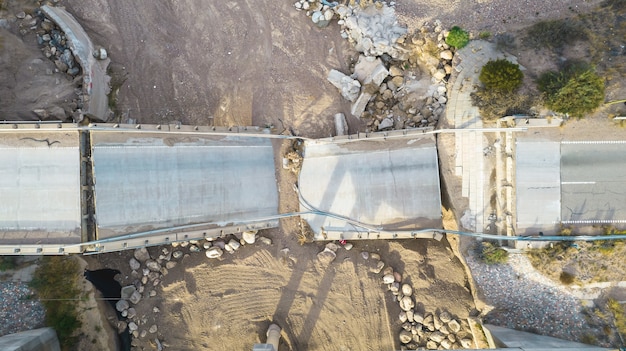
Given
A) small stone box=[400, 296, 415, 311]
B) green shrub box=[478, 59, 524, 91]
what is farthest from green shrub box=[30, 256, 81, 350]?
green shrub box=[478, 59, 524, 91]

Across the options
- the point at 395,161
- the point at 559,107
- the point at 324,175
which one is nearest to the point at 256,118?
the point at 324,175

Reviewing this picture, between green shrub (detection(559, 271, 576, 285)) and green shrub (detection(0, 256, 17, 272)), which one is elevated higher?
green shrub (detection(0, 256, 17, 272))

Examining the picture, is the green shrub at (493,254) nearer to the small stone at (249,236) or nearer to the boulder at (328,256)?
the boulder at (328,256)

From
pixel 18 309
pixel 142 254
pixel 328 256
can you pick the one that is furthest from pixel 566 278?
pixel 18 309

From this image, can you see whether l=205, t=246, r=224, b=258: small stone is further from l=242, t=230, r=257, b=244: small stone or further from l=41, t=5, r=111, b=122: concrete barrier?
l=41, t=5, r=111, b=122: concrete barrier

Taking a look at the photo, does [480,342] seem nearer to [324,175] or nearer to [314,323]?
[314,323]

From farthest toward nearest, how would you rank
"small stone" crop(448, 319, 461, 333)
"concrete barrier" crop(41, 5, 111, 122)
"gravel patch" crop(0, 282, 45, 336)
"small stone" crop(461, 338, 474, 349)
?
"concrete barrier" crop(41, 5, 111, 122)
"small stone" crop(448, 319, 461, 333)
"small stone" crop(461, 338, 474, 349)
"gravel patch" crop(0, 282, 45, 336)
